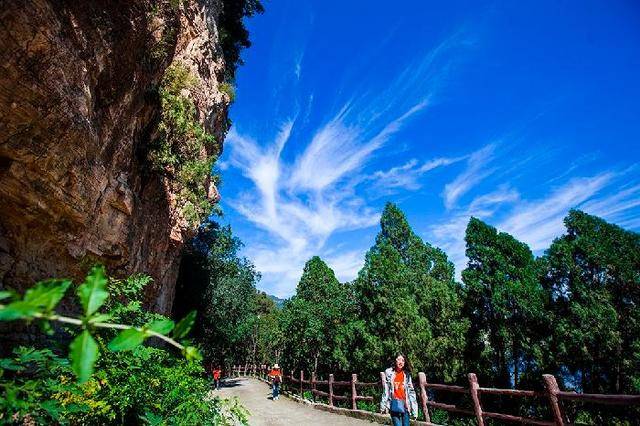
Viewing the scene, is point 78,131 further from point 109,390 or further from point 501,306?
point 501,306

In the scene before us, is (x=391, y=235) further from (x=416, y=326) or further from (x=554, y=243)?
(x=554, y=243)

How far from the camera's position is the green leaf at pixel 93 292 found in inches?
34.3

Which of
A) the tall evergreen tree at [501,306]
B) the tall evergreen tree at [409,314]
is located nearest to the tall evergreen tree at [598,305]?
the tall evergreen tree at [501,306]

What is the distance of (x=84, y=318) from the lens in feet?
2.70

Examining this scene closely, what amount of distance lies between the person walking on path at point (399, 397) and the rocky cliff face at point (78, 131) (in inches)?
216

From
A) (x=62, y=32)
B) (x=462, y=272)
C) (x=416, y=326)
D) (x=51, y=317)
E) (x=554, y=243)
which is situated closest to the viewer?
(x=51, y=317)

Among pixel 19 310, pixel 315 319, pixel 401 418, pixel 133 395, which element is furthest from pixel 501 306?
pixel 19 310

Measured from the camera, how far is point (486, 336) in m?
18.7

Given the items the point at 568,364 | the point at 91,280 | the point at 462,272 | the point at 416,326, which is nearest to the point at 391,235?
the point at 462,272

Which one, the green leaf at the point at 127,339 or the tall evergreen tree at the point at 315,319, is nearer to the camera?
the green leaf at the point at 127,339

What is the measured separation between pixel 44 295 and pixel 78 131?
6.04 metres

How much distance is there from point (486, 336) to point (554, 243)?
5985 mm

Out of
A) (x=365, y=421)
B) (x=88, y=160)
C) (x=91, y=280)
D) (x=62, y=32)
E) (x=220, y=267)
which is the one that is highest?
(x=220, y=267)

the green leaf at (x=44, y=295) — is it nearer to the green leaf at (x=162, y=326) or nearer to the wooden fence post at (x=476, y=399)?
the green leaf at (x=162, y=326)
